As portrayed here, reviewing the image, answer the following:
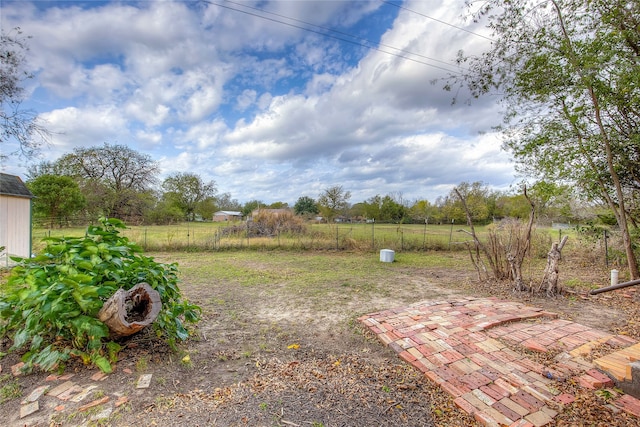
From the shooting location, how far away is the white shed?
587cm

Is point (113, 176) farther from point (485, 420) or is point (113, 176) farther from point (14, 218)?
point (485, 420)

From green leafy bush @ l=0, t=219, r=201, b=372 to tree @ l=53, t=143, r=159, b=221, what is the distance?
803 inches

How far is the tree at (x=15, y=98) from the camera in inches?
202

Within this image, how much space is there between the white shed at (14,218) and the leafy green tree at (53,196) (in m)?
11.0

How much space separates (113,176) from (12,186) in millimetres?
18659

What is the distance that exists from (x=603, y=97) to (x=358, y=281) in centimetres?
528

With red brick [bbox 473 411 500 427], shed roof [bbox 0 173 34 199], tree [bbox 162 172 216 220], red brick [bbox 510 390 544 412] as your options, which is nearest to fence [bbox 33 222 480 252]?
shed roof [bbox 0 173 34 199]

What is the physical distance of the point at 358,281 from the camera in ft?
18.0

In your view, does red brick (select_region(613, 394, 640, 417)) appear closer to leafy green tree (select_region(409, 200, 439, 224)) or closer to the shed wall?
the shed wall

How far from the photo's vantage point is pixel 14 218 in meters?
6.09

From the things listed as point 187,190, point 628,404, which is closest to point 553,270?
point 628,404

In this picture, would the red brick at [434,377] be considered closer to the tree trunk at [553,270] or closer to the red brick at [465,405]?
the red brick at [465,405]

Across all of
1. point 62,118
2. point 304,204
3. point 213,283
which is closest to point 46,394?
point 213,283

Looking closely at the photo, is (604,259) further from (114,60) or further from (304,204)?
(304,204)
